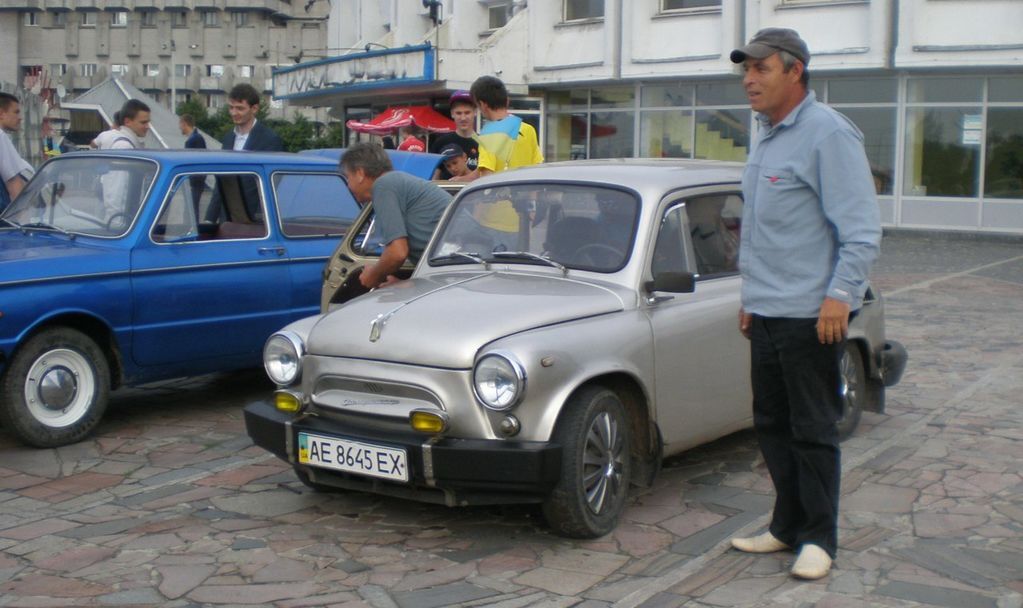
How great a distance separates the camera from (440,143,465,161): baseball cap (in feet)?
29.7

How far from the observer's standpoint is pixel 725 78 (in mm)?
26297

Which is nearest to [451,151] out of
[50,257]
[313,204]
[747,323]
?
[313,204]

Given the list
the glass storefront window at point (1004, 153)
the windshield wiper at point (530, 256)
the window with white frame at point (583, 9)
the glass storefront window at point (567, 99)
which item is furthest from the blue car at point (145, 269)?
the glass storefront window at point (567, 99)

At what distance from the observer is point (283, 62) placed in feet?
262

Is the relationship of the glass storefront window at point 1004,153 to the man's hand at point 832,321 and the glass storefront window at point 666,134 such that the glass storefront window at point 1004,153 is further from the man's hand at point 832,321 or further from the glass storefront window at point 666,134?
the man's hand at point 832,321

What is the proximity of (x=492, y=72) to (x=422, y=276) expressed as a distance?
24.3 m

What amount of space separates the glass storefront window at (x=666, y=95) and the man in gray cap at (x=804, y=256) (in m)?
23.3

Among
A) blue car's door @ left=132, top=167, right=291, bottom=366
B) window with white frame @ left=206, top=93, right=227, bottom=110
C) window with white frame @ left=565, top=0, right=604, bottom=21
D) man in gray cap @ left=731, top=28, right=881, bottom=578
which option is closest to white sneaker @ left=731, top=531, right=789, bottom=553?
man in gray cap @ left=731, top=28, right=881, bottom=578

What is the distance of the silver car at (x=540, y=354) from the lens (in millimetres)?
4805

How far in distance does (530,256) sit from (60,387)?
115 inches

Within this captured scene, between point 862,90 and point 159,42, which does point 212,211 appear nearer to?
point 862,90

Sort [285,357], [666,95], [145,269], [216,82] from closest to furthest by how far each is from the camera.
A: [285,357], [145,269], [666,95], [216,82]

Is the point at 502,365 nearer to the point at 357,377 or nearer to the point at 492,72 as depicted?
the point at 357,377

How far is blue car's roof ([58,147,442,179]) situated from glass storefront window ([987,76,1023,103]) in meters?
16.9
